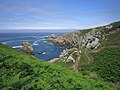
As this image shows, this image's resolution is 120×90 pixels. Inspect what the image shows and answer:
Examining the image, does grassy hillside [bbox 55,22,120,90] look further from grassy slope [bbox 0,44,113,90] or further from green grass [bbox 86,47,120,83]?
grassy slope [bbox 0,44,113,90]

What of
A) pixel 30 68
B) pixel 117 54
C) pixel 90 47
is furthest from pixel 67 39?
pixel 30 68

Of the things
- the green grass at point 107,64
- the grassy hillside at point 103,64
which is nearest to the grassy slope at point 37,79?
the grassy hillside at point 103,64

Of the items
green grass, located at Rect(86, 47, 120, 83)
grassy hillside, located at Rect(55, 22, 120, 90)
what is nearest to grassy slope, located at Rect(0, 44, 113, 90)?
grassy hillside, located at Rect(55, 22, 120, 90)

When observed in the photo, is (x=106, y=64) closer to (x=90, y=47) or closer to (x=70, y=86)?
(x=90, y=47)

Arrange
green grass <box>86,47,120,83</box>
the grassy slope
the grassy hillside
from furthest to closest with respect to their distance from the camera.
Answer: green grass <box>86,47,120,83</box>
the grassy hillside
the grassy slope

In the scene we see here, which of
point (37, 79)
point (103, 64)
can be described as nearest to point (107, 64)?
point (103, 64)

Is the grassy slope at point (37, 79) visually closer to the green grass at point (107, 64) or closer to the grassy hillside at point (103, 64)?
the grassy hillside at point (103, 64)

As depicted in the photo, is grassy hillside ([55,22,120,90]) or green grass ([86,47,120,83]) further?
green grass ([86,47,120,83])

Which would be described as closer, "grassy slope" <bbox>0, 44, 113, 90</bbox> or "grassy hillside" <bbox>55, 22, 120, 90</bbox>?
"grassy slope" <bbox>0, 44, 113, 90</bbox>

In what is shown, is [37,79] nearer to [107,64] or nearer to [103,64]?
[107,64]

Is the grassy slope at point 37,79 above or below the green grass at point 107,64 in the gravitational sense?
above

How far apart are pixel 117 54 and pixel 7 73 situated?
44874 mm

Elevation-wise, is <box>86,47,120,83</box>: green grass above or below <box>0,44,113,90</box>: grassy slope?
below

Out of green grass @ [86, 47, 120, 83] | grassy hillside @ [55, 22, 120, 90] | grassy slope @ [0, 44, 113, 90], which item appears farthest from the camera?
green grass @ [86, 47, 120, 83]
